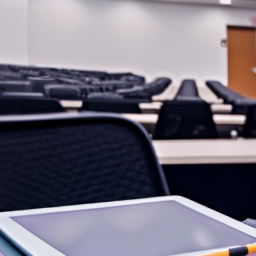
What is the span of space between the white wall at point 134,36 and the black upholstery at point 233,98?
111mm

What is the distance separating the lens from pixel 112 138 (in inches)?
21.2

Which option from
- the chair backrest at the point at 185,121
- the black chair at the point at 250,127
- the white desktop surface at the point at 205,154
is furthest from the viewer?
the black chair at the point at 250,127

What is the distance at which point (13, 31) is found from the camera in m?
2.86

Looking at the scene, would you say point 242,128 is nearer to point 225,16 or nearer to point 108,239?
point 225,16

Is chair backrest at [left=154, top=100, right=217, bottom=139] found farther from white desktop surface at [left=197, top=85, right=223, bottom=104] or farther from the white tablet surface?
the white tablet surface

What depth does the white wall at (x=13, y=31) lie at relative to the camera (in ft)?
9.20

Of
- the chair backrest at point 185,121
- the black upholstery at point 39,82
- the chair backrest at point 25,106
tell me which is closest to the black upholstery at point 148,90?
the black upholstery at point 39,82

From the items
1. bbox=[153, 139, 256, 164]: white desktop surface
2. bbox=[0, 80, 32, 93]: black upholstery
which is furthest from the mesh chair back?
bbox=[153, 139, 256, 164]: white desktop surface

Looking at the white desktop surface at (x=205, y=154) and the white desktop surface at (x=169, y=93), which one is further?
the white desktop surface at (x=169, y=93)

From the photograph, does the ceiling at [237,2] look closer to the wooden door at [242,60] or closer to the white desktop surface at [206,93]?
the wooden door at [242,60]

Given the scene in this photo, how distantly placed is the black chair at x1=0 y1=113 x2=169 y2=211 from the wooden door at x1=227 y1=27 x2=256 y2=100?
3017mm

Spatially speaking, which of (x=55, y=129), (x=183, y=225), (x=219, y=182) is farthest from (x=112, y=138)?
(x=219, y=182)

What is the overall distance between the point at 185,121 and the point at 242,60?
1.89 metres

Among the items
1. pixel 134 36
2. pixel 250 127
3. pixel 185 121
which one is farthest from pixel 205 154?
pixel 134 36
